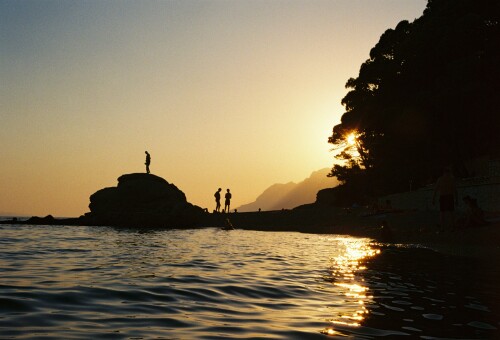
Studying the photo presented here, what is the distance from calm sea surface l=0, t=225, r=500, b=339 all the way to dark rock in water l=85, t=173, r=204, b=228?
103 feet

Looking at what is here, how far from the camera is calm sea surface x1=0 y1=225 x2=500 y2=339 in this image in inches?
192

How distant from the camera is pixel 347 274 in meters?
10.1

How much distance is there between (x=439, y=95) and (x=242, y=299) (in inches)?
1025

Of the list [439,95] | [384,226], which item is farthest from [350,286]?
[439,95]

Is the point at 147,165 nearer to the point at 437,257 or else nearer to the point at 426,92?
the point at 426,92

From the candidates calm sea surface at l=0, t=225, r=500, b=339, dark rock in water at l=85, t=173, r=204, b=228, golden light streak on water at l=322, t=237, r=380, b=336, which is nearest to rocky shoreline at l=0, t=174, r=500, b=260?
dark rock in water at l=85, t=173, r=204, b=228

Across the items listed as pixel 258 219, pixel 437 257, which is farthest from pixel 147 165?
pixel 437 257

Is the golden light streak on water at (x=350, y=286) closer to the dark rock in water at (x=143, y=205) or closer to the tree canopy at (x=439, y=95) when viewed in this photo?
the tree canopy at (x=439, y=95)

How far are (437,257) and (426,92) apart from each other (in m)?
19.3

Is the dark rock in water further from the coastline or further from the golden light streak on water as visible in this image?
the golden light streak on water

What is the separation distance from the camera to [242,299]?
276 inches

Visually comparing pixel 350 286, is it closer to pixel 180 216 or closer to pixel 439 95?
pixel 439 95

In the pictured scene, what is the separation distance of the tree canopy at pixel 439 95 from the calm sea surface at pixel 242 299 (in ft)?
66.2

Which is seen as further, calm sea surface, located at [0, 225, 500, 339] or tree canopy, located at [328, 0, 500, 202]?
tree canopy, located at [328, 0, 500, 202]
